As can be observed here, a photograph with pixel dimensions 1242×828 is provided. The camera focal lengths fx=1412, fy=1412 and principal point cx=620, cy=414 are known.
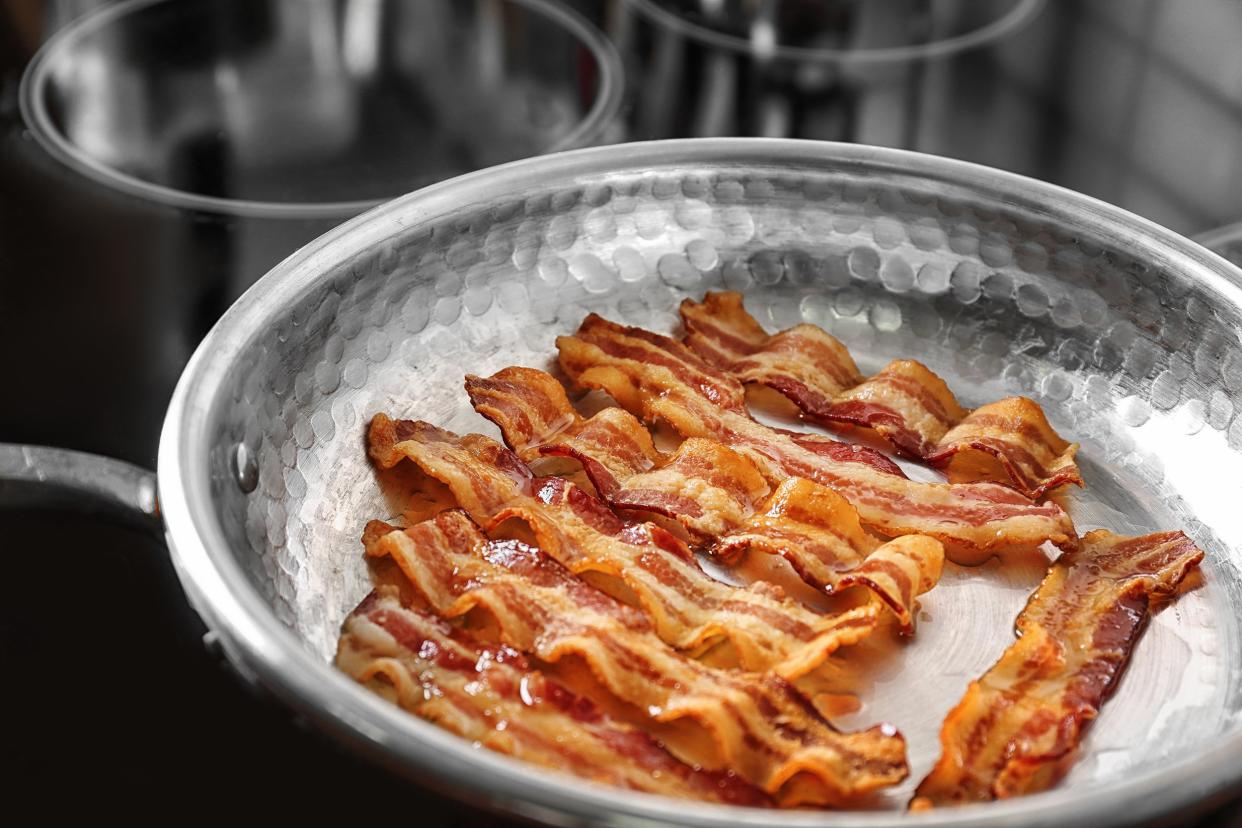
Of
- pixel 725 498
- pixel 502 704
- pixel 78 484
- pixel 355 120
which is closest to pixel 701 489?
pixel 725 498

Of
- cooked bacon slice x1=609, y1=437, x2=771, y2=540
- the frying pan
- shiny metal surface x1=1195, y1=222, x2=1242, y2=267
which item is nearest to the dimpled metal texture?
the frying pan

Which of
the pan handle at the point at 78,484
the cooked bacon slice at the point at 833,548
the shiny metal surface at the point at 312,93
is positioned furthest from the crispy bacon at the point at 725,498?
the shiny metal surface at the point at 312,93

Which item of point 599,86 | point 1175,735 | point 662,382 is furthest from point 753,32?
point 1175,735

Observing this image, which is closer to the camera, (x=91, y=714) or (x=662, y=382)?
(x=91, y=714)

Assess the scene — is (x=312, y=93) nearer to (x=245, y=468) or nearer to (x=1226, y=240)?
(x=245, y=468)

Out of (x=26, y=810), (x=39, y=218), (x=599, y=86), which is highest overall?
(x=599, y=86)

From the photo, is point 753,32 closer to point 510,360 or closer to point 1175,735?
point 510,360

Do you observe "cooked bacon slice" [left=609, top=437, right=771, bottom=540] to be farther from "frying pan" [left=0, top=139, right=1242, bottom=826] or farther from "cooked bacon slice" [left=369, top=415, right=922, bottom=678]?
"frying pan" [left=0, top=139, right=1242, bottom=826]
